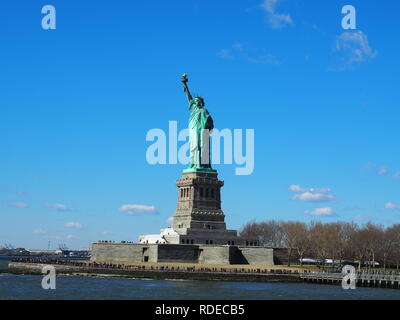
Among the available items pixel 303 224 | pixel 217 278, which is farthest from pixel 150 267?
pixel 303 224

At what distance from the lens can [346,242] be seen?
440 ft

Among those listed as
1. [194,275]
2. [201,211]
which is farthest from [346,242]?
[194,275]

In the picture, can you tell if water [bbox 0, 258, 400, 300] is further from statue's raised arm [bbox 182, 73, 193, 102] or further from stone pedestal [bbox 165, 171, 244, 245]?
statue's raised arm [bbox 182, 73, 193, 102]

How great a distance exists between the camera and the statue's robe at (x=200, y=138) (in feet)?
389

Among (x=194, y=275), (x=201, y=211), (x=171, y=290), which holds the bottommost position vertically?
(x=171, y=290)

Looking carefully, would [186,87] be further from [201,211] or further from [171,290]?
[171,290]

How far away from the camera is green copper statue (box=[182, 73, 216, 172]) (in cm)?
11844

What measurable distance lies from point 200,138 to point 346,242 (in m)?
36.0

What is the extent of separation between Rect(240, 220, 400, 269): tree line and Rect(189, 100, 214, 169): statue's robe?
20.1m

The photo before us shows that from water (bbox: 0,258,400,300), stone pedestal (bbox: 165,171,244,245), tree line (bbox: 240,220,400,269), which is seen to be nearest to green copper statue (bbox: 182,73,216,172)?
stone pedestal (bbox: 165,171,244,245)

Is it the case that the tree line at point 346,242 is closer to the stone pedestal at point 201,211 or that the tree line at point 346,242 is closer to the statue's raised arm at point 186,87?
the stone pedestal at point 201,211

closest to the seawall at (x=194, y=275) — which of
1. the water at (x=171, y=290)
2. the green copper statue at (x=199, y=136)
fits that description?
the water at (x=171, y=290)
